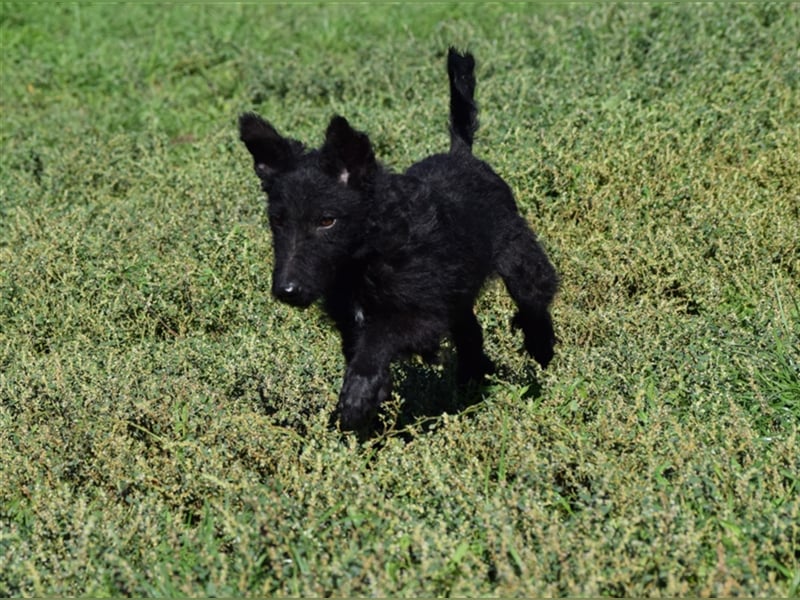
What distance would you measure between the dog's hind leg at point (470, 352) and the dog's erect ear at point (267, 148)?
1.42 m

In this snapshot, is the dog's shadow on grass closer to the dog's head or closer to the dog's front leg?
the dog's front leg

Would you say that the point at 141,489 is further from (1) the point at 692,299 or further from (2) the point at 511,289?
(1) the point at 692,299

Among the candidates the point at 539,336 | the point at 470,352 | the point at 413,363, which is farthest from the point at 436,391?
the point at 539,336

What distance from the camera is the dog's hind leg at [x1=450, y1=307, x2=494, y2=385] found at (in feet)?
20.9

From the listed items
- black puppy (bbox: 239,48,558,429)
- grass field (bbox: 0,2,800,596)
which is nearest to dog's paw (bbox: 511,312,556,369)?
grass field (bbox: 0,2,800,596)

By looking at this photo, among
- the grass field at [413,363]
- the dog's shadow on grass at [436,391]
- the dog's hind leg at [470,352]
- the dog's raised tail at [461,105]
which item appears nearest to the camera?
the grass field at [413,363]

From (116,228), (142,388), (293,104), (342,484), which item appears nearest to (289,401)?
(142,388)

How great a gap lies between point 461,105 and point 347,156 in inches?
62.7

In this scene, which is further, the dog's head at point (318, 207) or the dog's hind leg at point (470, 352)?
the dog's hind leg at point (470, 352)

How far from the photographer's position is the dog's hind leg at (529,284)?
21.0 ft

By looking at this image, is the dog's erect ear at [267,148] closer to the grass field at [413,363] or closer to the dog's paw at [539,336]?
the grass field at [413,363]

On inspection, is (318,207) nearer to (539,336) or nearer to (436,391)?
(436,391)

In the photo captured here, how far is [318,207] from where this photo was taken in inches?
205

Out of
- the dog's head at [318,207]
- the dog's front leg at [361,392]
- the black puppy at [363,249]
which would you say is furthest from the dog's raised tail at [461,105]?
the dog's front leg at [361,392]
